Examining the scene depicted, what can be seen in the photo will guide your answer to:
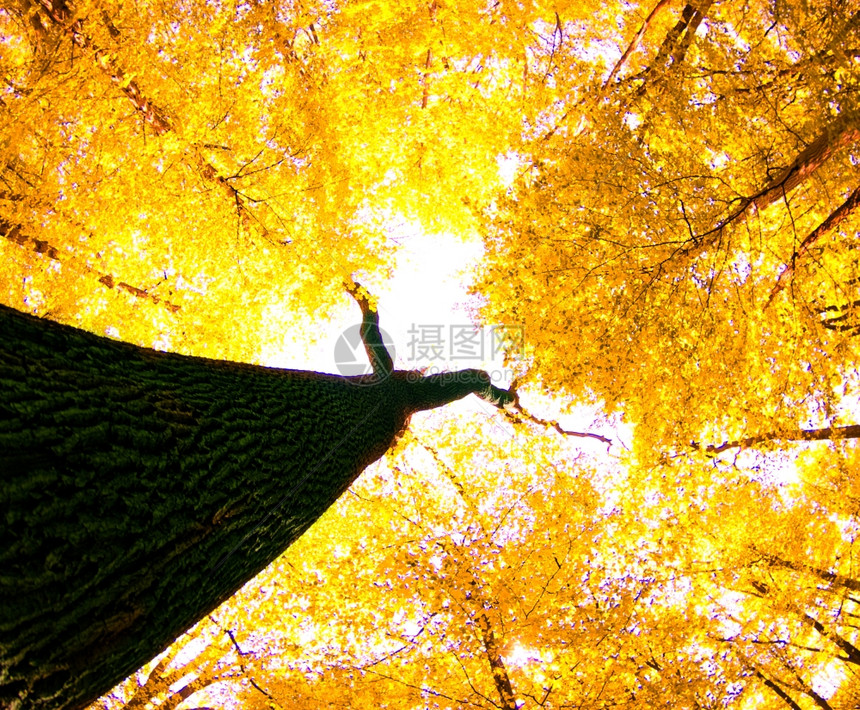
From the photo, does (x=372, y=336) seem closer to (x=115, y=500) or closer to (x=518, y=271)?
(x=518, y=271)

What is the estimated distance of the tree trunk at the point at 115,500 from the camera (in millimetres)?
1282

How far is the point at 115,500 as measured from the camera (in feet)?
5.09

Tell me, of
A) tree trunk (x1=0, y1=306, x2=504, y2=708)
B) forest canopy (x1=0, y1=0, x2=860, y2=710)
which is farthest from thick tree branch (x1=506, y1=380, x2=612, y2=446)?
tree trunk (x1=0, y1=306, x2=504, y2=708)

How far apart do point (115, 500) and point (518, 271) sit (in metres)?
4.46

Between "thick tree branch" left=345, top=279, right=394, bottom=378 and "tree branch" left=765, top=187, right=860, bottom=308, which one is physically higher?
"thick tree branch" left=345, top=279, right=394, bottom=378

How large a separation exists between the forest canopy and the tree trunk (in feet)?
10.2

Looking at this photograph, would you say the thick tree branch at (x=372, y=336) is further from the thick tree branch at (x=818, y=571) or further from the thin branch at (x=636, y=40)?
the thick tree branch at (x=818, y=571)

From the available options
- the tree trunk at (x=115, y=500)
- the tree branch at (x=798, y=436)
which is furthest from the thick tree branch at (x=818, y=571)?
the tree trunk at (x=115, y=500)

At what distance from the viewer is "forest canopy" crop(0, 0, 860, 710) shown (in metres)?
3.77

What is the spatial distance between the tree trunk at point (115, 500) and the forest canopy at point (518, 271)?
3100 millimetres

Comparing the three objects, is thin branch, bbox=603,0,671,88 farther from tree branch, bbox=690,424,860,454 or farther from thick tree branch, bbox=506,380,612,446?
thick tree branch, bbox=506,380,612,446

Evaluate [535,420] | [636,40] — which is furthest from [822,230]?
[535,420]

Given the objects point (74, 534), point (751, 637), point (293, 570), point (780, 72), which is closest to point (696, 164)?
point (780, 72)

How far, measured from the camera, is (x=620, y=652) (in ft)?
15.7
